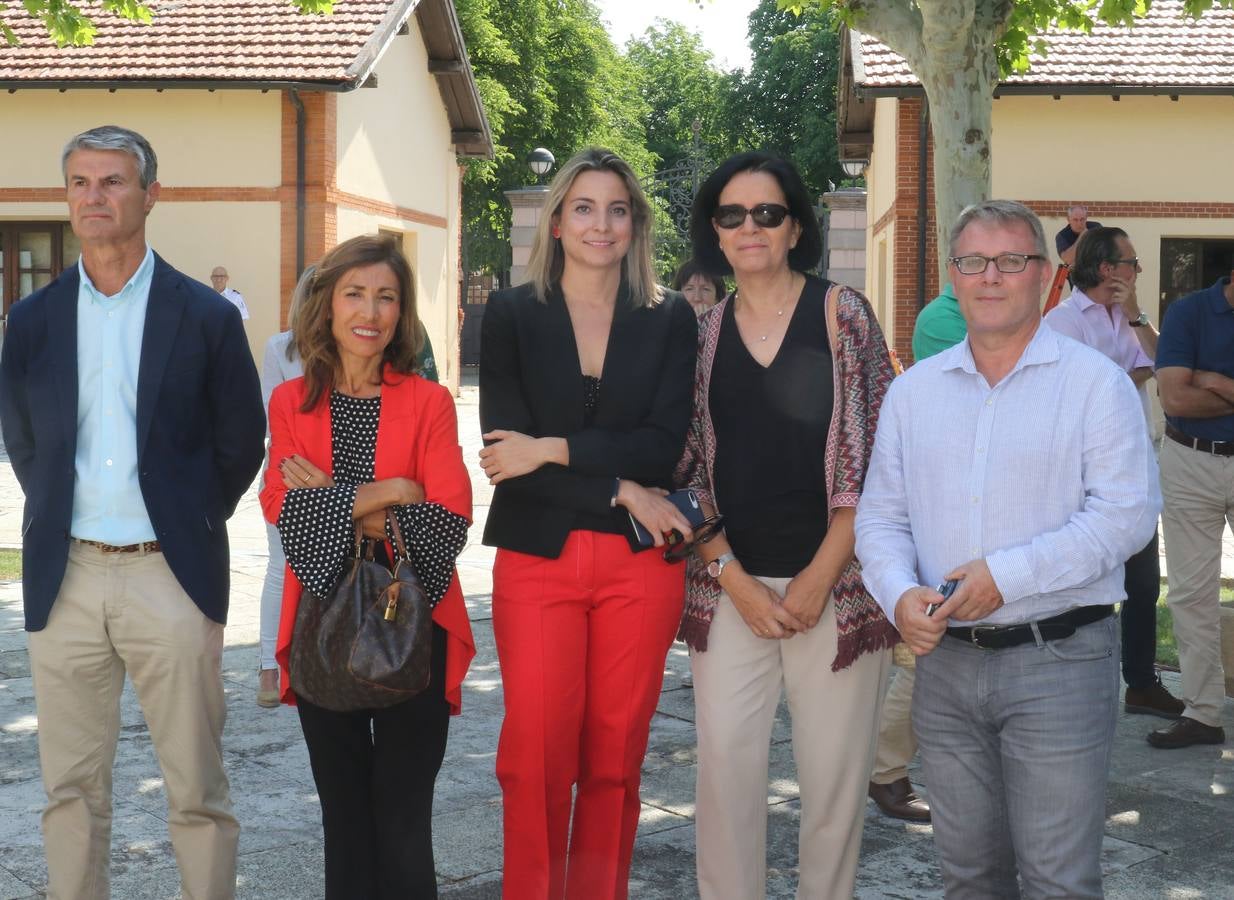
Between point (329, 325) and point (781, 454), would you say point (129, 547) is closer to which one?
point (329, 325)

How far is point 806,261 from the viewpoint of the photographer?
3.90 meters

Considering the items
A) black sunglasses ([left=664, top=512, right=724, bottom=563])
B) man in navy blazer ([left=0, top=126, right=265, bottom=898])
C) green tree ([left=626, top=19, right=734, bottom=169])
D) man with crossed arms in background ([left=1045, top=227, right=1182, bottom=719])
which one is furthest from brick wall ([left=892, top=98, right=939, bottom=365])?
green tree ([left=626, top=19, right=734, bottom=169])

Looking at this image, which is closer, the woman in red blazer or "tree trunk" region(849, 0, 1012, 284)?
the woman in red blazer

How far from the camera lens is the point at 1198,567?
610 centimetres

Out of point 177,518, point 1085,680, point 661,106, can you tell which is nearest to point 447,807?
point 177,518

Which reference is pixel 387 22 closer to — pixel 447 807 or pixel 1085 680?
pixel 447 807

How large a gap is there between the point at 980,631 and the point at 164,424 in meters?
2.09

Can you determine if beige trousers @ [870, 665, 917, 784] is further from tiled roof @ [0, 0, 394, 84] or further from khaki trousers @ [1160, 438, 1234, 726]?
tiled roof @ [0, 0, 394, 84]

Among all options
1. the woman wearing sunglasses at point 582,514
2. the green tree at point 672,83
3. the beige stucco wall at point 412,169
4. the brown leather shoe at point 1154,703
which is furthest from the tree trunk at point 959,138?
the green tree at point 672,83

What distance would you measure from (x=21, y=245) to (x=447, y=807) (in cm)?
1977

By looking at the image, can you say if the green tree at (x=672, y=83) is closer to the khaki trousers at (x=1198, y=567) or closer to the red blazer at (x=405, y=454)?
the khaki trousers at (x=1198, y=567)

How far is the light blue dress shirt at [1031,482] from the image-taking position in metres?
3.11

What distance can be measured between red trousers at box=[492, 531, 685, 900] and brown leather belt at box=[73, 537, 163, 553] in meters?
0.88

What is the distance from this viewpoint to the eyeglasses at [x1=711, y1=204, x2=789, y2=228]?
3773 mm
